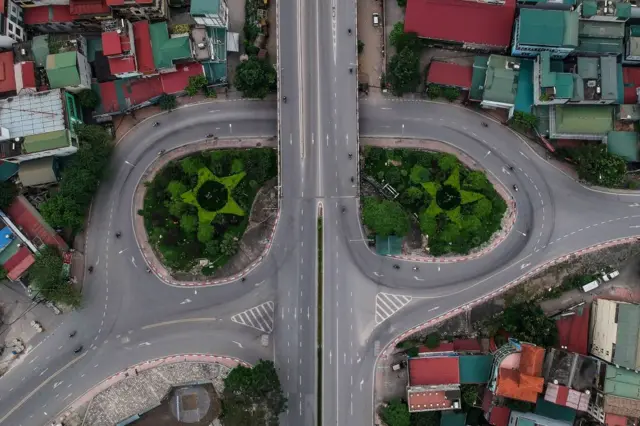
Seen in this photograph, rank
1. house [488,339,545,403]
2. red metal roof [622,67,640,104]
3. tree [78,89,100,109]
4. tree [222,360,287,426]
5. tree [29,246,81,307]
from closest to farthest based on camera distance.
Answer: tree [222,360,287,426], house [488,339,545,403], tree [29,246,81,307], red metal roof [622,67,640,104], tree [78,89,100,109]

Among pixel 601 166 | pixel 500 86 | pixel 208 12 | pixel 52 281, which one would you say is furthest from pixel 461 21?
pixel 52 281

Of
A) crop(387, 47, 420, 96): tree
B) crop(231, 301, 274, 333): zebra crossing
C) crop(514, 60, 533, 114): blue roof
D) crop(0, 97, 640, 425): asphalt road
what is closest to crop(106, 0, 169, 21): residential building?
crop(0, 97, 640, 425): asphalt road

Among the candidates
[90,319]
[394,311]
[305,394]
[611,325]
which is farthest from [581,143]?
[90,319]

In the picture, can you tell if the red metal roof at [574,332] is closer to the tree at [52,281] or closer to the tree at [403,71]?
the tree at [403,71]

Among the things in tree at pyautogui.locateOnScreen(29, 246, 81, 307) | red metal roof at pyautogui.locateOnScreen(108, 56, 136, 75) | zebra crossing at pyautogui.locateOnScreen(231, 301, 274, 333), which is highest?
red metal roof at pyautogui.locateOnScreen(108, 56, 136, 75)

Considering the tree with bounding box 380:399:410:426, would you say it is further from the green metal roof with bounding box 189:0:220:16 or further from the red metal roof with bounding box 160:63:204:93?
the green metal roof with bounding box 189:0:220:16

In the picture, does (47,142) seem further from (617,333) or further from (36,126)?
(617,333)
